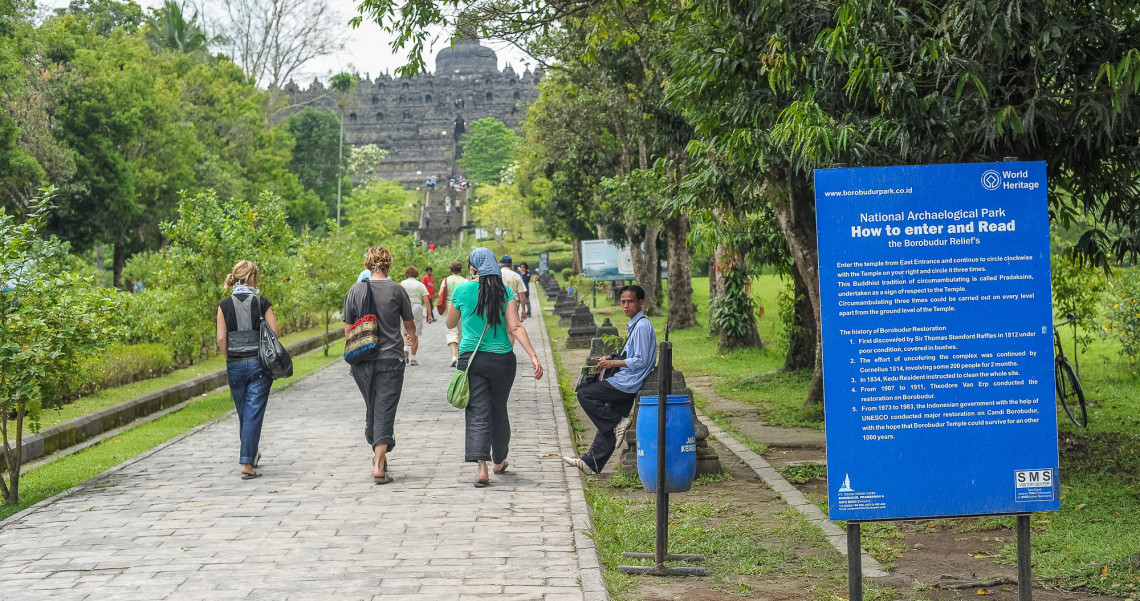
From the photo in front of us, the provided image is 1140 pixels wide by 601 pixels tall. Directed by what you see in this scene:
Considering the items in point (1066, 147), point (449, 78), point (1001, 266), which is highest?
point (449, 78)

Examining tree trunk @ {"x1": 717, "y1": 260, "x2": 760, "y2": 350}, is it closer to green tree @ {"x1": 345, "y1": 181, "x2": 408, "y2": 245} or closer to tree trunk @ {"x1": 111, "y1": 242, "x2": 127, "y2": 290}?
tree trunk @ {"x1": 111, "y1": 242, "x2": 127, "y2": 290}

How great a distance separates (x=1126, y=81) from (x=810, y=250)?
5003mm

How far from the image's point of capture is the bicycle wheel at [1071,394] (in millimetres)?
9945

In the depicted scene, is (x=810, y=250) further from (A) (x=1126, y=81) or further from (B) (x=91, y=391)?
(B) (x=91, y=391)

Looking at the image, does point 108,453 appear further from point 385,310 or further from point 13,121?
point 13,121

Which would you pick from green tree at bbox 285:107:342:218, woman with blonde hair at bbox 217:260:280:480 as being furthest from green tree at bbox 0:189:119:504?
green tree at bbox 285:107:342:218

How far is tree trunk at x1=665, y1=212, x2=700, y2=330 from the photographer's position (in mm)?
24672

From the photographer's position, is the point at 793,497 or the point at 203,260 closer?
the point at 793,497

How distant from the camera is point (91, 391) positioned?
13000 mm

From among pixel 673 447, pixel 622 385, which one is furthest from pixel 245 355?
pixel 673 447

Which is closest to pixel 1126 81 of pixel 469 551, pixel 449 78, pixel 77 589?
pixel 469 551

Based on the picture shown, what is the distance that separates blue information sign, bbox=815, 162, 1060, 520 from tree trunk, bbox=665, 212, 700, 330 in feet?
66.3

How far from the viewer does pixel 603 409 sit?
304 inches

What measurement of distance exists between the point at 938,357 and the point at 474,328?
3948 mm
